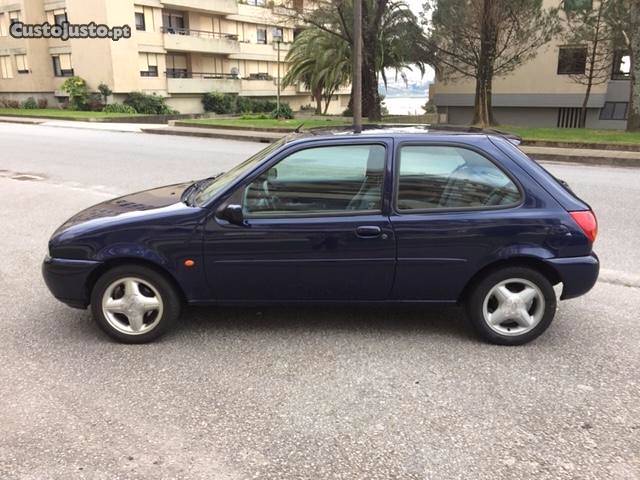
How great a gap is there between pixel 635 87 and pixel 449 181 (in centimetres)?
1986

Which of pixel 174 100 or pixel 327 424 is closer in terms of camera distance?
pixel 327 424

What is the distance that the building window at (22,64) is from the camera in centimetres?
4344

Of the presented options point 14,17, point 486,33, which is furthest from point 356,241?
point 14,17

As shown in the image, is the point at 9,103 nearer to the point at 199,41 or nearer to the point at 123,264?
the point at 199,41

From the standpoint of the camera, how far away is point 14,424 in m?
3.11

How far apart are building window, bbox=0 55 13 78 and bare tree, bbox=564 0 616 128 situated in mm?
40055

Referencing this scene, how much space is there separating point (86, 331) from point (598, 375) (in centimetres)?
355

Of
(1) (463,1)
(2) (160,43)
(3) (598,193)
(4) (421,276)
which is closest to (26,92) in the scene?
(2) (160,43)

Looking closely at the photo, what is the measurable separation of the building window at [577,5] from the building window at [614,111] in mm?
8257

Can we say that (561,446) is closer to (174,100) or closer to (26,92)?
(174,100)

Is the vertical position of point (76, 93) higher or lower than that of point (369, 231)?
higher

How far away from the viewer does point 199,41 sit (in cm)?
4603

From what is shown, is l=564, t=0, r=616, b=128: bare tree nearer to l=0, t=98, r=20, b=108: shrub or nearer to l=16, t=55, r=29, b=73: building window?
l=0, t=98, r=20, b=108: shrub

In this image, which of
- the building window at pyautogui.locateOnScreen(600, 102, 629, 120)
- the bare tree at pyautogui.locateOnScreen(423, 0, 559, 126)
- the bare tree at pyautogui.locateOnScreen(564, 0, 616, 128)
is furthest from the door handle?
the building window at pyautogui.locateOnScreen(600, 102, 629, 120)
